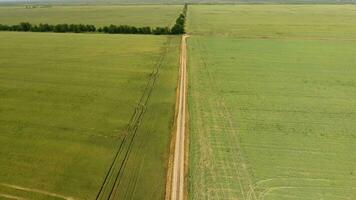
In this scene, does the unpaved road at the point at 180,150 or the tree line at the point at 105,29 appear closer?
the unpaved road at the point at 180,150

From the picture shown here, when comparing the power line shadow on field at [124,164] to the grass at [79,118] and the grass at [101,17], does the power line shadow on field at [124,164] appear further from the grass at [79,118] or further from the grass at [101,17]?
the grass at [101,17]

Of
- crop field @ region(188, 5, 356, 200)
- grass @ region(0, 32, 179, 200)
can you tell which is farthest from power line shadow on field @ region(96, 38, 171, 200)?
crop field @ region(188, 5, 356, 200)

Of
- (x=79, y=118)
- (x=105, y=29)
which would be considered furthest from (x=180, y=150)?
(x=105, y=29)

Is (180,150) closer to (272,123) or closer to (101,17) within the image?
(272,123)

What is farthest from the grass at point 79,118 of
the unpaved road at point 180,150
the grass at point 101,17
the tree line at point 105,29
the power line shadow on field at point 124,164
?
the grass at point 101,17

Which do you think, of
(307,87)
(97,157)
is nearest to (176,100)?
(97,157)

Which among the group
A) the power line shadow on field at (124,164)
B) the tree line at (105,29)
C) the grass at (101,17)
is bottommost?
the grass at (101,17)
